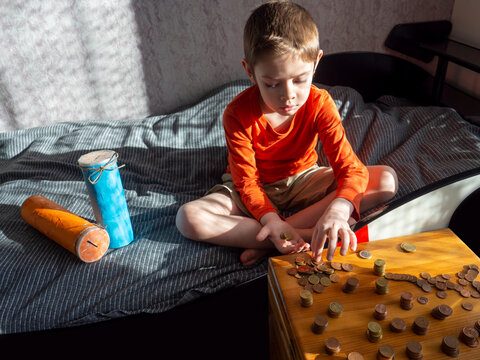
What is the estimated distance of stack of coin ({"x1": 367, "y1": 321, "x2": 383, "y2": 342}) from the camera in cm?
55

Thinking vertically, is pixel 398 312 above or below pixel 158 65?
below

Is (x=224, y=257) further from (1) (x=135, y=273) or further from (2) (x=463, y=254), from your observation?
(2) (x=463, y=254)

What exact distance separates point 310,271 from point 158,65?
122cm

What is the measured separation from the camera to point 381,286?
0.62 m

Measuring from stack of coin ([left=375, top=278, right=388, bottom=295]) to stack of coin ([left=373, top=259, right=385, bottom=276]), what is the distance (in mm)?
25

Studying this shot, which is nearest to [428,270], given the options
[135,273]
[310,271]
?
[310,271]

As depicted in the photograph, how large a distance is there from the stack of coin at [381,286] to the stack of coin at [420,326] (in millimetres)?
70

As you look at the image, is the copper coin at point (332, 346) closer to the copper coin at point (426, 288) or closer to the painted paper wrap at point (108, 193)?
the copper coin at point (426, 288)

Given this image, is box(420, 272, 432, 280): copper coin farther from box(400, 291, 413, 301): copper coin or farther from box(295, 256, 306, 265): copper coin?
box(295, 256, 306, 265): copper coin

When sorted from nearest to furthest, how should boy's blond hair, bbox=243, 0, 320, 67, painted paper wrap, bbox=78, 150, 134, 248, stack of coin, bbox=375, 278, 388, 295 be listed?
stack of coin, bbox=375, 278, 388, 295 → boy's blond hair, bbox=243, 0, 320, 67 → painted paper wrap, bbox=78, 150, 134, 248

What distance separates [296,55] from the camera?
776mm

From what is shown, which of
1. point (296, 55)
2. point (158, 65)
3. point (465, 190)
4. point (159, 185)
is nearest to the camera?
point (296, 55)

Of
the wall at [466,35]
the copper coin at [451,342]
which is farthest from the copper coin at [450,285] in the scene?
the wall at [466,35]

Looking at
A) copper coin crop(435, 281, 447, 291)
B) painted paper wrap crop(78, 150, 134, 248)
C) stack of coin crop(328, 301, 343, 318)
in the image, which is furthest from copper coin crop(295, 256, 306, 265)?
painted paper wrap crop(78, 150, 134, 248)
